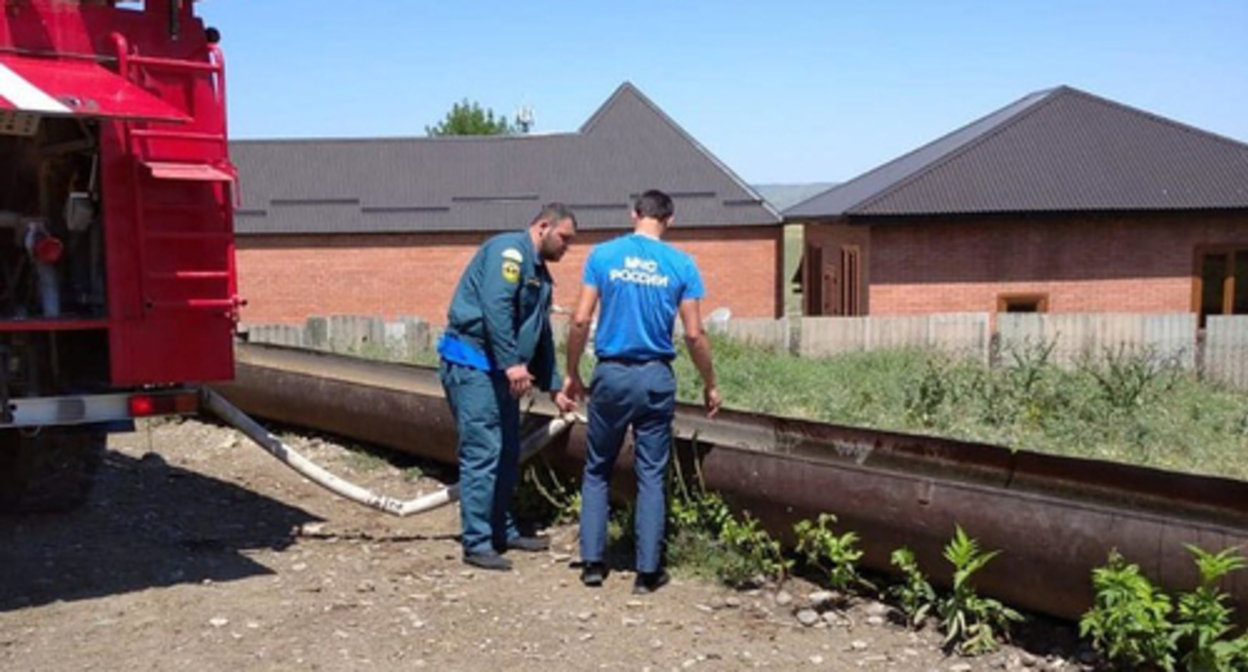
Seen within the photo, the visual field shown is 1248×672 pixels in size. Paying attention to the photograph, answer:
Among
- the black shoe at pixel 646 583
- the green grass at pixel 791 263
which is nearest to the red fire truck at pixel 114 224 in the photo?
the black shoe at pixel 646 583

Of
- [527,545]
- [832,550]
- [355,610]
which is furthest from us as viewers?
[527,545]

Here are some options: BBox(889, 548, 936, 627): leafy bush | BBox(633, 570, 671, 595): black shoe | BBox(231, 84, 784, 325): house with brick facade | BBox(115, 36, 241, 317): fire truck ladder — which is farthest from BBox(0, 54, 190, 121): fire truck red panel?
BBox(231, 84, 784, 325): house with brick facade

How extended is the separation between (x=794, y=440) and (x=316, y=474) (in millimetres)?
2759

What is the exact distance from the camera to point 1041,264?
24000 mm

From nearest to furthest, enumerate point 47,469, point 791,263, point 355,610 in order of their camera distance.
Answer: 1. point 355,610
2. point 47,469
3. point 791,263

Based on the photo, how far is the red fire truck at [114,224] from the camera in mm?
6395

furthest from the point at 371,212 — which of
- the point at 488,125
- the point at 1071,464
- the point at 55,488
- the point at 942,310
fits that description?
the point at 488,125

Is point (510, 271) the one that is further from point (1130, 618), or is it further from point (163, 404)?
point (1130, 618)

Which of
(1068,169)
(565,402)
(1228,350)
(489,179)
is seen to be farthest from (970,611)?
(489,179)

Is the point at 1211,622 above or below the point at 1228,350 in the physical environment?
above

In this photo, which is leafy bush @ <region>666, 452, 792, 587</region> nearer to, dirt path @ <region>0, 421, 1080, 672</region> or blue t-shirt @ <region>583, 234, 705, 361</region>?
dirt path @ <region>0, 421, 1080, 672</region>

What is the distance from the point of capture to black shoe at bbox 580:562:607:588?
6611mm

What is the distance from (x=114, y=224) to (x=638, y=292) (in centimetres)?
261

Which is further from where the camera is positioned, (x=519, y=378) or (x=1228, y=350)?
(x=1228, y=350)
